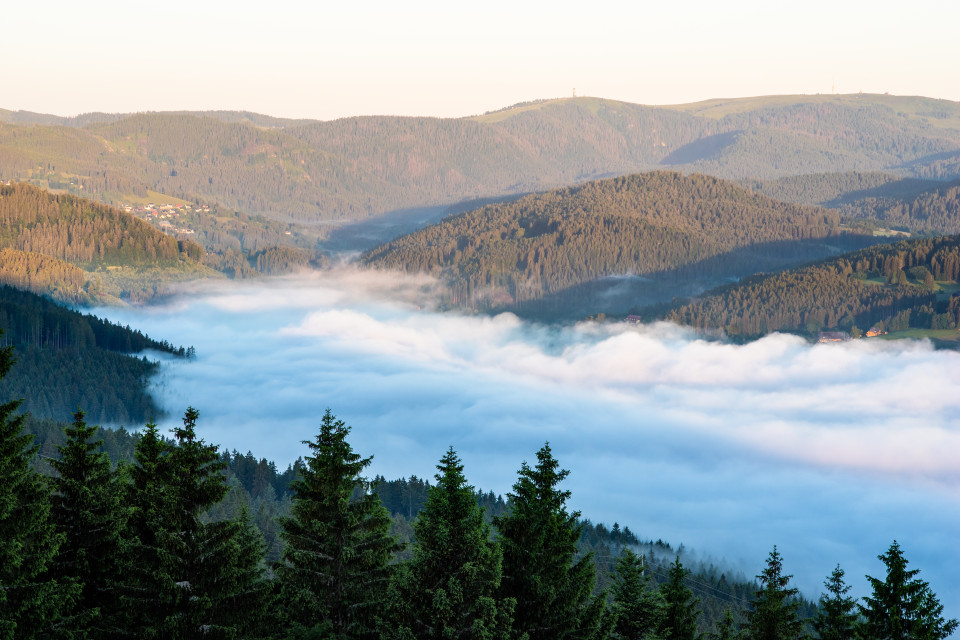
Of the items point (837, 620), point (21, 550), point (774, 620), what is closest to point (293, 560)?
point (21, 550)

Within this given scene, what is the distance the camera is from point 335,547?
43.5 meters

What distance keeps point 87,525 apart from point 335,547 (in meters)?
11.0

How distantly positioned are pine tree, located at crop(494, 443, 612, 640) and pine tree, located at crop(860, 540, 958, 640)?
1407 cm

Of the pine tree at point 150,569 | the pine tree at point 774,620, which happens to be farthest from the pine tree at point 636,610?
the pine tree at point 150,569

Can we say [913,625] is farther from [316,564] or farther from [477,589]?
[316,564]

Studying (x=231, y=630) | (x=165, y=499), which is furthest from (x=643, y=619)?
(x=165, y=499)

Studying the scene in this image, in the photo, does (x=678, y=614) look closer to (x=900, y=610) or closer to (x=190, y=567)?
(x=900, y=610)

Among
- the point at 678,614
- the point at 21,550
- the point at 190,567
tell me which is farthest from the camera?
the point at 678,614

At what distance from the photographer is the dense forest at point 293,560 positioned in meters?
37.3

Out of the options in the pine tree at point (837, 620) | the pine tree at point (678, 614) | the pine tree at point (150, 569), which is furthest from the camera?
the pine tree at point (837, 620)

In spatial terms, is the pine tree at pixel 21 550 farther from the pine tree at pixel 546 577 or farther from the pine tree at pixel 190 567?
the pine tree at pixel 546 577

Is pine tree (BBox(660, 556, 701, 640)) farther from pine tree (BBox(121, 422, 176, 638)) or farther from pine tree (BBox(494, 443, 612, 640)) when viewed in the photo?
pine tree (BBox(121, 422, 176, 638))

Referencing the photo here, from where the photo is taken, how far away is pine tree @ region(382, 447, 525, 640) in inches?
1491

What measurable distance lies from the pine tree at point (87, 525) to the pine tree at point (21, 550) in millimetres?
5349
